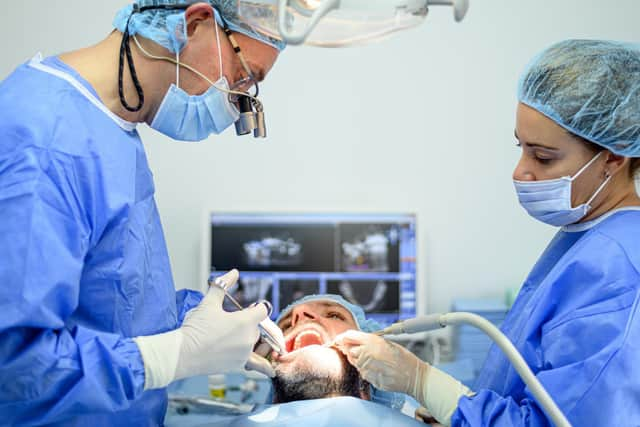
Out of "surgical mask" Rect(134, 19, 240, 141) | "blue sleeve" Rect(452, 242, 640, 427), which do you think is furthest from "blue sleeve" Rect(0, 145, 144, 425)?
"blue sleeve" Rect(452, 242, 640, 427)

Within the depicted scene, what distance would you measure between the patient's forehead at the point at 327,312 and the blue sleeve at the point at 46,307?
0.84 m

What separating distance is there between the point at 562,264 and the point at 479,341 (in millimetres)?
1526

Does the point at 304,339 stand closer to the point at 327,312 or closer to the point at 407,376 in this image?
the point at 327,312

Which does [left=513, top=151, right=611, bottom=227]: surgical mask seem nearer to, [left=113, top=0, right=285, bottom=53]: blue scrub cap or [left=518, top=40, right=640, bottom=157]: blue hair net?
[left=518, top=40, right=640, bottom=157]: blue hair net

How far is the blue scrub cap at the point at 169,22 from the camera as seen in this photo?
4.24 feet

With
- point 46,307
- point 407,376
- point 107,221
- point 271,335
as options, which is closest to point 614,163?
point 407,376

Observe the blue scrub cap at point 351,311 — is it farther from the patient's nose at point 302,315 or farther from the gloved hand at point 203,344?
the gloved hand at point 203,344

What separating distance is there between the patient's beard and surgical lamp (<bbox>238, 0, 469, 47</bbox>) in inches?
34.7

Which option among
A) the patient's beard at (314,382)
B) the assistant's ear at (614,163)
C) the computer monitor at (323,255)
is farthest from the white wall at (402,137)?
the assistant's ear at (614,163)

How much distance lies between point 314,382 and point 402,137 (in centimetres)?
157

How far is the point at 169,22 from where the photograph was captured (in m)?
1.29

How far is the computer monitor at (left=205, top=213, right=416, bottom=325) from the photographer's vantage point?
9.34 feet

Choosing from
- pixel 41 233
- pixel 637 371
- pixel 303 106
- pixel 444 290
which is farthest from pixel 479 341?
pixel 41 233

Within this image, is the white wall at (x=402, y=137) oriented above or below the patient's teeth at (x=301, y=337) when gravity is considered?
above
